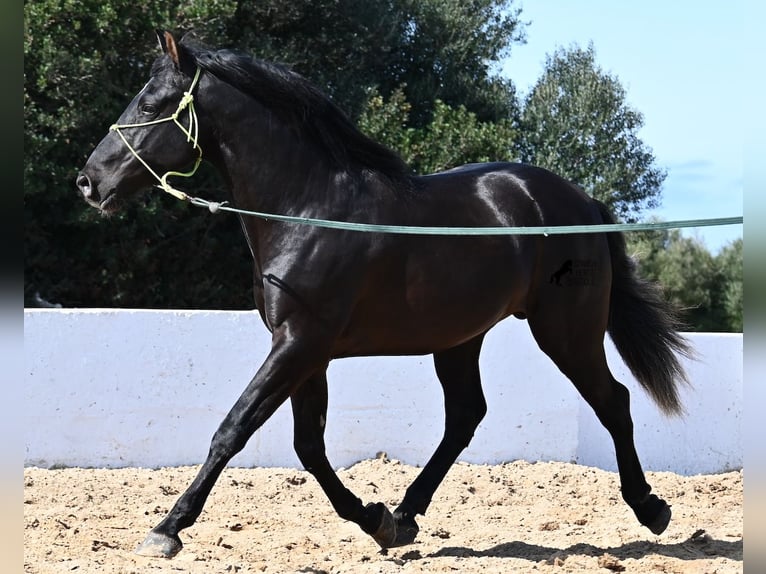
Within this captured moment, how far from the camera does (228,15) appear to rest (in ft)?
31.1

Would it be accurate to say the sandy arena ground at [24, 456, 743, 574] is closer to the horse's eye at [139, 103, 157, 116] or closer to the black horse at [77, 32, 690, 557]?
the black horse at [77, 32, 690, 557]

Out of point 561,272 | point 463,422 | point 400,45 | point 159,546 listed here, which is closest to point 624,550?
point 463,422

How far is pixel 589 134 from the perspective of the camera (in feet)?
39.0

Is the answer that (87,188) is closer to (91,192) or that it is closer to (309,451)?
(91,192)

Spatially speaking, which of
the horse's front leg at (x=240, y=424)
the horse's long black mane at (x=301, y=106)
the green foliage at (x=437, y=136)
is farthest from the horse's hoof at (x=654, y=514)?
the green foliage at (x=437, y=136)

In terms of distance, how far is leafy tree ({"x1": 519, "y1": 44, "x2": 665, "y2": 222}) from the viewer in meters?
11.8

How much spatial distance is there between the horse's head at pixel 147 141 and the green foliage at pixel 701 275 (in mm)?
14636

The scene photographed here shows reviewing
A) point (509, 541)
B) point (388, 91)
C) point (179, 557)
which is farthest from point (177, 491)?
point (388, 91)

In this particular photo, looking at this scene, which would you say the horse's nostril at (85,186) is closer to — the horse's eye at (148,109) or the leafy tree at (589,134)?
the horse's eye at (148,109)

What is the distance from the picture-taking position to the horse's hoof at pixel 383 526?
165 inches

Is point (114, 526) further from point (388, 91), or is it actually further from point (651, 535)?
point (388, 91)

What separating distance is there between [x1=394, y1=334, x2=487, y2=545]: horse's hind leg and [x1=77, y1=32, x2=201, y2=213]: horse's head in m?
1.68

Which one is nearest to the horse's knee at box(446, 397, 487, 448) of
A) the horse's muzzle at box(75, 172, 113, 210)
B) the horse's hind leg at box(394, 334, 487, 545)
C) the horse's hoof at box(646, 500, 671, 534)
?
the horse's hind leg at box(394, 334, 487, 545)

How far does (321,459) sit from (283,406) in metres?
2.04
